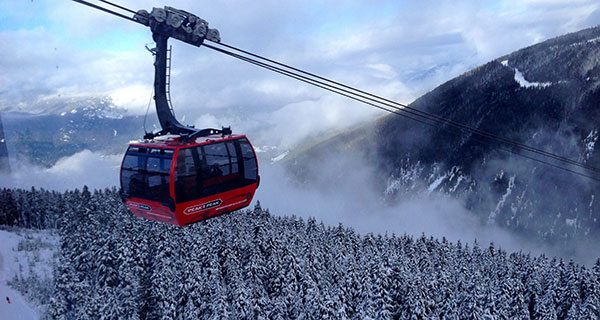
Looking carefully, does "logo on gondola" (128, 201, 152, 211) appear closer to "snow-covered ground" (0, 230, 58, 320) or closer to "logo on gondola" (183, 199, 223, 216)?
"logo on gondola" (183, 199, 223, 216)

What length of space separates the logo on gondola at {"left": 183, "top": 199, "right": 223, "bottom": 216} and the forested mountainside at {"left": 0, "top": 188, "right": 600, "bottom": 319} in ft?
82.1

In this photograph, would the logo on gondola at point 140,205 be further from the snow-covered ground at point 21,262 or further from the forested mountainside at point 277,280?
the snow-covered ground at point 21,262

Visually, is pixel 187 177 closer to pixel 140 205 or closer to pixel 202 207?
pixel 202 207

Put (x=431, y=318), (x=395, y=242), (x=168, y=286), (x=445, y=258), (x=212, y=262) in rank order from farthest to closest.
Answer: (x=395, y=242), (x=445, y=258), (x=212, y=262), (x=168, y=286), (x=431, y=318)

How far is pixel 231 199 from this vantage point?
18438mm

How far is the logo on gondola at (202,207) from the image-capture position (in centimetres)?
1674

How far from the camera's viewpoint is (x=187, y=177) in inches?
652

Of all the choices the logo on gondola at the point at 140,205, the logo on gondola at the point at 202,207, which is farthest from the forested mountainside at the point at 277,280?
the logo on gondola at the point at 202,207

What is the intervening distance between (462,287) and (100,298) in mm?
41302

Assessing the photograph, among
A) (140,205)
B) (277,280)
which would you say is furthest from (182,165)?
(277,280)

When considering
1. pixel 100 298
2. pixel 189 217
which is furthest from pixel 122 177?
pixel 100 298

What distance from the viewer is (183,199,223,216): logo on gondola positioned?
1674cm

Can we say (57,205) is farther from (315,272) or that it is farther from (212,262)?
(315,272)

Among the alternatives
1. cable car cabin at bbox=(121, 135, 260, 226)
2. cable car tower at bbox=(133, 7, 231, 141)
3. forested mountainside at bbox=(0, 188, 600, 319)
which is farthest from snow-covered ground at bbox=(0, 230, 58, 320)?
cable car tower at bbox=(133, 7, 231, 141)
